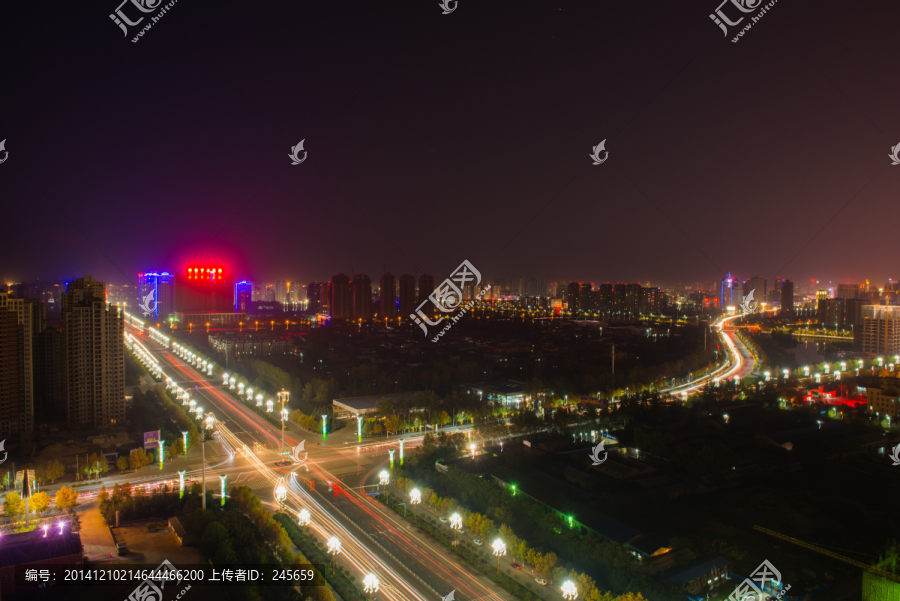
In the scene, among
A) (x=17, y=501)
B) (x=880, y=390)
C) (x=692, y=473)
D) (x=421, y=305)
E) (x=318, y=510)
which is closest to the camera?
(x=17, y=501)

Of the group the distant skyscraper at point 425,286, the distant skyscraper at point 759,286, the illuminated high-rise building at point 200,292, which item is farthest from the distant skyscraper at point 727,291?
the illuminated high-rise building at point 200,292

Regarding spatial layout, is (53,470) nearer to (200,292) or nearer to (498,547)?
(498,547)

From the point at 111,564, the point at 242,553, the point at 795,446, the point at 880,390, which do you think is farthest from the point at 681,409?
the point at 111,564

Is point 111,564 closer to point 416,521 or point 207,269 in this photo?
point 416,521

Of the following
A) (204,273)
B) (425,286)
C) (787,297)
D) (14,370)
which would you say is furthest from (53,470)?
(787,297)

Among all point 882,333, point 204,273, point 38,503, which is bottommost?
point 38,503

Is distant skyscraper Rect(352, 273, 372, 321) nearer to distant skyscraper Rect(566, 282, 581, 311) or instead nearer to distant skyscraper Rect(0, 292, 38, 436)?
distant skyscraper Rect(566, 282, 581, 311)
